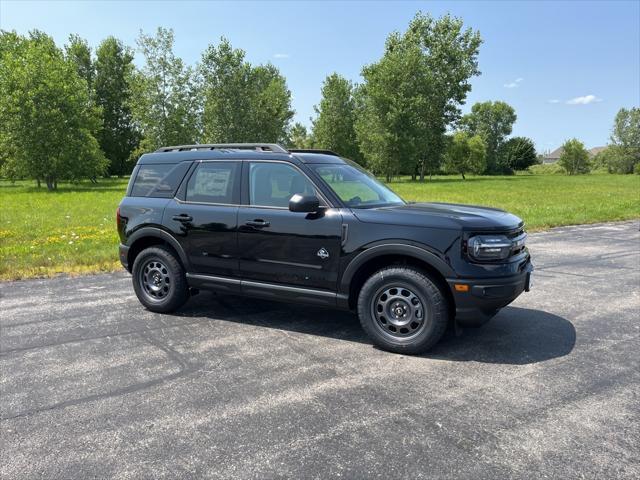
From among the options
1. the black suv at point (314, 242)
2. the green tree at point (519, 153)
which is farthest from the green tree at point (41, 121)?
the green tree at point (519, 153)

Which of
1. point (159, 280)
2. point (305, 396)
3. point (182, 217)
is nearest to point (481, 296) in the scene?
point (305, 396)

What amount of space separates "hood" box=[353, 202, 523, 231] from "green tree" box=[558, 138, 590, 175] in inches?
4086

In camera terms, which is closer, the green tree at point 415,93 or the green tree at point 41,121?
the green tree at point 41,121

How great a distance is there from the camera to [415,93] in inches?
1982

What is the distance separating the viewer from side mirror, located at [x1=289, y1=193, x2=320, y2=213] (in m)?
4.50

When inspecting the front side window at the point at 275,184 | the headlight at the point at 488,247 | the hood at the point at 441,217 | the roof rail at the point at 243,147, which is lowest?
the headlight at the point at 488,247

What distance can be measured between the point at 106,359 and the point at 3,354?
40.8 inches

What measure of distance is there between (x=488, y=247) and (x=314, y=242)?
1.61 metres

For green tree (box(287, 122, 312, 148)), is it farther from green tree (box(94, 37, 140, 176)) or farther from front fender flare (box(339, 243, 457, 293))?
front fender flare (box(339, 243, 457, 293))

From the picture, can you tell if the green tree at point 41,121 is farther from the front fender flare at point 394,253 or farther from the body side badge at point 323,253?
the front fender flare at point 394,253

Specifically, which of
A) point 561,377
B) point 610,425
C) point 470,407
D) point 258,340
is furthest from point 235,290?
point 610,425

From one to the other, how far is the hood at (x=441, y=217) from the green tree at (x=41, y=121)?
112 ft

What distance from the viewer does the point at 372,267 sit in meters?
4.62

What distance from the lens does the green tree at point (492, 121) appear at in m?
90.6
